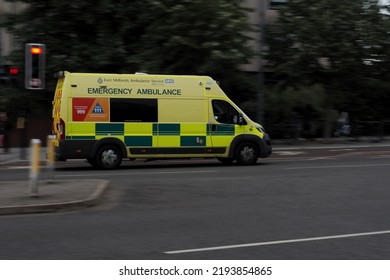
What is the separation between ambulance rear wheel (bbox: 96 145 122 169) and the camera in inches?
592

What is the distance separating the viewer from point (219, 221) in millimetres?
7703

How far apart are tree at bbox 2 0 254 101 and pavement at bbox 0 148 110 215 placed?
37.6 ft

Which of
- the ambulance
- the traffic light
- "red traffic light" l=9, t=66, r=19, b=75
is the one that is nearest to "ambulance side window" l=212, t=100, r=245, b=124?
the ambulance

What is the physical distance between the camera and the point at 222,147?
52.3 feet

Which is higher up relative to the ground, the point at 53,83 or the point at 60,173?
the point at 53,83

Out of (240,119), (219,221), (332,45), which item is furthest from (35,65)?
(332,45)

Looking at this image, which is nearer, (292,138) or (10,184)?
(10,184)

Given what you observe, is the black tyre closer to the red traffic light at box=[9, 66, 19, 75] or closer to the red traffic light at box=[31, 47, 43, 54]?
the red traffic light at box=[31, 47, 43, 54]

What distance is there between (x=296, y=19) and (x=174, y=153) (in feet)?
44.9

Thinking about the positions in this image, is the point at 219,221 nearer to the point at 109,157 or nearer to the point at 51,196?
the point at 51,196

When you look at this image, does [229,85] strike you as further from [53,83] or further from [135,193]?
[135,193]

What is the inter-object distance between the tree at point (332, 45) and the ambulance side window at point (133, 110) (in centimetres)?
1268

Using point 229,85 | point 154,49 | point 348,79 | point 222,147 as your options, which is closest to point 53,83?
point 154,49

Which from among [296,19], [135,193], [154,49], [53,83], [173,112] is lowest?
[135,193]
